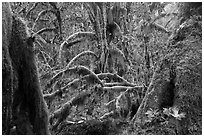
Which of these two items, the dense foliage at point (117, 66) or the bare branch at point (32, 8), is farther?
the bare branch at point (32, 8)

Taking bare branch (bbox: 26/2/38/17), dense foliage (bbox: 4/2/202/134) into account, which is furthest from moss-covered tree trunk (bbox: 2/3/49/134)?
bare branch (bbox: 26/2/38/17)

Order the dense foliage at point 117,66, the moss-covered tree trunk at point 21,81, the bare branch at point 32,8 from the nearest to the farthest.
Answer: the moss-covered tree trunk at point 21,81 < the dense foliage at point 117,66 < the bare branch at point 32,8

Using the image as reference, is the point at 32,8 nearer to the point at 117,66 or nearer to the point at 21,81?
the point at 117,66


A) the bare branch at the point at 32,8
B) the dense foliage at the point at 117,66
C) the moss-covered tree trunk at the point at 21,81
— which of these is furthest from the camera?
the bare branch at the point at 32,8

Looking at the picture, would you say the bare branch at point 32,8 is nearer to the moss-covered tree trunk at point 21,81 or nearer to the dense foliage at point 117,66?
the dense foliage at point 117,66

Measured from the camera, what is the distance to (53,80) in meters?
8.46

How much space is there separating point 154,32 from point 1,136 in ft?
29.7

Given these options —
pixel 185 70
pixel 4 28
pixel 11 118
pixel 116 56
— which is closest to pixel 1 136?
pixel 11 118

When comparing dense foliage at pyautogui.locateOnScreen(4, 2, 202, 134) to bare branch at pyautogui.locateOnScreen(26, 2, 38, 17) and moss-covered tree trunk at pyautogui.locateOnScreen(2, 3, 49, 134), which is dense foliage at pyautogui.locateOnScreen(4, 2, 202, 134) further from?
moss-covered tree trunk at pyautogui.locateOnScreen(2, 3, 49, 134)

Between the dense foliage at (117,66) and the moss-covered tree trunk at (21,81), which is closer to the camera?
the moss-covered tree trunk at (21,81)

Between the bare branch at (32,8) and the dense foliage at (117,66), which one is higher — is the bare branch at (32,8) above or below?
above

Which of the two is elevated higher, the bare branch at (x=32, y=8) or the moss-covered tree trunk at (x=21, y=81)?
the bare branch at (x=32, y=8)

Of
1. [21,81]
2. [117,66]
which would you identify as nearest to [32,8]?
[117,66]

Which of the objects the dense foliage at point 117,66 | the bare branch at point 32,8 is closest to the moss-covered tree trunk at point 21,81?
the dense foliage at point 117,66
